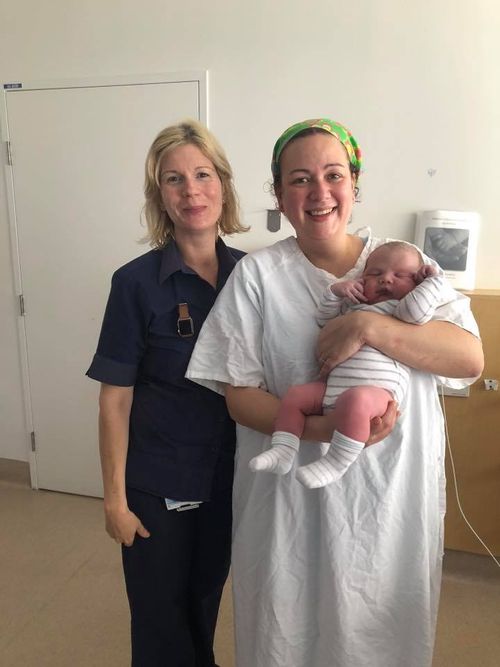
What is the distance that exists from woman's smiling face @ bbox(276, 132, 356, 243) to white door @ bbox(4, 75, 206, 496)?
1585 millimetres

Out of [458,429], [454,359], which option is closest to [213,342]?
[454,359]

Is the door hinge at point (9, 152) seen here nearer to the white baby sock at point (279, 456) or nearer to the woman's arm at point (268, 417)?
the woman's arm at point (268, 417)

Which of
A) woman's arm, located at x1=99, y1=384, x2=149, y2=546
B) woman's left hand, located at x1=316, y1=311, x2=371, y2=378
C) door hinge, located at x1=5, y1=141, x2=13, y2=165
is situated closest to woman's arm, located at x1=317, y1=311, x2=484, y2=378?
woman's left hand, located at x1=316, y1=311, x2=371, y2=378

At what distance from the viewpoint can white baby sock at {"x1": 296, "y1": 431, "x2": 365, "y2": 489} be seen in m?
0.88

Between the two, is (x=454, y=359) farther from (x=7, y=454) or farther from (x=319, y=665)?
(x=7, y=454)

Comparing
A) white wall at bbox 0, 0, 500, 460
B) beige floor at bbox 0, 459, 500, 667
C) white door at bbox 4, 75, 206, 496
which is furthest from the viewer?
white door at bbox 4, 75, 206, 496

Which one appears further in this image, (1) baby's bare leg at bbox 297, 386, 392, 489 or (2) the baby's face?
(2) the baby's face

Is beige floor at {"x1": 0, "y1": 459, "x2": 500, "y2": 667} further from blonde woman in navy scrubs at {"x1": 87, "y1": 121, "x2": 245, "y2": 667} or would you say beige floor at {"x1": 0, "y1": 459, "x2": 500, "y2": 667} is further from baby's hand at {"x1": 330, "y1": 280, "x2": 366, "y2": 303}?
baby's hand at {"x1": 330, "y1": 280, "x2": 366, "y2": 303}

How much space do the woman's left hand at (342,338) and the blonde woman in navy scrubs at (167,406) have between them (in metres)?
0.37

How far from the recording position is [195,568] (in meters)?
1.37

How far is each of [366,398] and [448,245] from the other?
57.9 inches

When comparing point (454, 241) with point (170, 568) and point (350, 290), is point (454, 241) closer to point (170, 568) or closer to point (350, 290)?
point (350, 290)

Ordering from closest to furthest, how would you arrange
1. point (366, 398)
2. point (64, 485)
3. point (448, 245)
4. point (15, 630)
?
point (366, 398), point (15, 630), point (448, 245), point (64, 485)

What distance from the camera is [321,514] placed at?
1.03 meters
